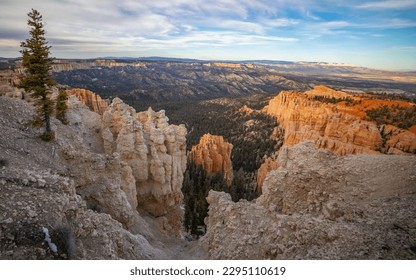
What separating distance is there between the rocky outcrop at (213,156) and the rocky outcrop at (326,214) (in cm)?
2444

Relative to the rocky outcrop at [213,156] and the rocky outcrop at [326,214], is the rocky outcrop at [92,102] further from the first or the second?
the rocky outcrop at [326,214]

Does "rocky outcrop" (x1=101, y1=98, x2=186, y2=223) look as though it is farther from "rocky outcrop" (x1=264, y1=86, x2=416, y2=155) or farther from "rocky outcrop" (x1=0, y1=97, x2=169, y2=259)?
"rocky outcrop" (x1=264, y1=86, x2=416, y2=155)

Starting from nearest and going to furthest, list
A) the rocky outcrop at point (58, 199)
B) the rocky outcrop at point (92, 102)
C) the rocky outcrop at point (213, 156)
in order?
the rocky outcrop at point (58, 199) < the rocky outcrop at point (92, 102) < the rocky outcrop at point (213, 156)

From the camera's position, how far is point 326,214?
A: 722cm

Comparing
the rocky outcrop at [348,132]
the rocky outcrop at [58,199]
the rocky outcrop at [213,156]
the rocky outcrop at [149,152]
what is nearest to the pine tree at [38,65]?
the rocky outcrop at [58,199]

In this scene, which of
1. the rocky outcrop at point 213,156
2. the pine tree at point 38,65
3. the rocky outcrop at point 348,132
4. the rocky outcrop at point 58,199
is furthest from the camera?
the rocky outcrop at point 213,156

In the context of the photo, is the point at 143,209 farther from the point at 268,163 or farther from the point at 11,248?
the point at 268,163

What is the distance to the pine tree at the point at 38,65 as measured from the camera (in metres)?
9.41

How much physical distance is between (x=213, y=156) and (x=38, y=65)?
27.4m

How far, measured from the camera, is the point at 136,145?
14.7 m

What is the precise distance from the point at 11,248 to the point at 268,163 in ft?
93.4

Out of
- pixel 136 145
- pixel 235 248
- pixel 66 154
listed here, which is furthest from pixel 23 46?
pixel 235 248

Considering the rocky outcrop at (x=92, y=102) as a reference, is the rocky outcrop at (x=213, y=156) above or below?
below

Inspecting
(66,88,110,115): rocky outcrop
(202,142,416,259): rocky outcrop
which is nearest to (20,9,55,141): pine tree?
(202,142,416,259): rocky outcrop
